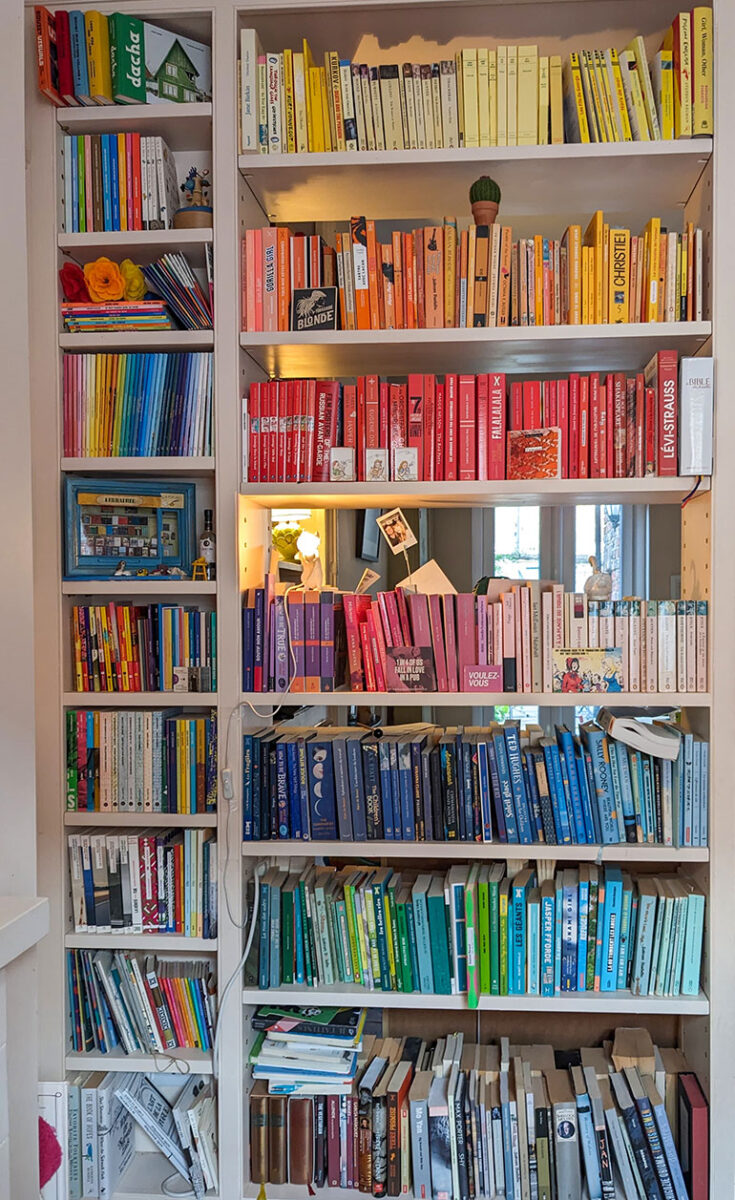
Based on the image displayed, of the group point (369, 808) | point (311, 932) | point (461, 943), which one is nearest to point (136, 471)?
point (369, 808)

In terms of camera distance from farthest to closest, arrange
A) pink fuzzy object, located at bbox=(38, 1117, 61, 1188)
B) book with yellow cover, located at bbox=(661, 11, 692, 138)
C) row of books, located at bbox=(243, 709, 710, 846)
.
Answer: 1. row of books, located at bbox=(243, 709, 710, 846)
2. book with yellow cover, located at bbox=(661, 11, 692, 138)
3. pink fuzzy object, located at bbox=(38, 1117, 61, 1188)

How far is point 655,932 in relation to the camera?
1956mm

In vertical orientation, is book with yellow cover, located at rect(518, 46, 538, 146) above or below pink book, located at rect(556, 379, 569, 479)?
above

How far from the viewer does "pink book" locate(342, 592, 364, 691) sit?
2004mm

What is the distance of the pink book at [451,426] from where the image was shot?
197 cm

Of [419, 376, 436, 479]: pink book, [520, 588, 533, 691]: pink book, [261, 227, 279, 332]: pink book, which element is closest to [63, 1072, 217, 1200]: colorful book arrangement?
[520, 588, 533, 691]: pink book

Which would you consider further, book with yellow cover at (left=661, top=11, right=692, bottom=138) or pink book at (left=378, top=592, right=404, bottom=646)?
pink book at (left=378, top=592, right=404, bottom=646)

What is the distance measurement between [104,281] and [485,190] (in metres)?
0.86

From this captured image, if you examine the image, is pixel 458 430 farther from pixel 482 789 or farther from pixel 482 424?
pixel 482 789

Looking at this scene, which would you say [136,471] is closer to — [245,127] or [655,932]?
[245,127]

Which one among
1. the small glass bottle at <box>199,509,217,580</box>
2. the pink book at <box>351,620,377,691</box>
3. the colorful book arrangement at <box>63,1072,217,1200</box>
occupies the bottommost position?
the colorful book arrangement at <box>63,1072,217,1200</box>

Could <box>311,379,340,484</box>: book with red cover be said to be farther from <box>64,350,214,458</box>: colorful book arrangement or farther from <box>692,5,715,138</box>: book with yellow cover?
<box>692,5,715,138</box>: book with yellow cover

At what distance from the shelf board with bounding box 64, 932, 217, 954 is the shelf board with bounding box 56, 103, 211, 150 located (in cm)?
180

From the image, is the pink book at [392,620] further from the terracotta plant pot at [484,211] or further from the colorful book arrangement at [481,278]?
the terracotta plant pot at [484,211]
